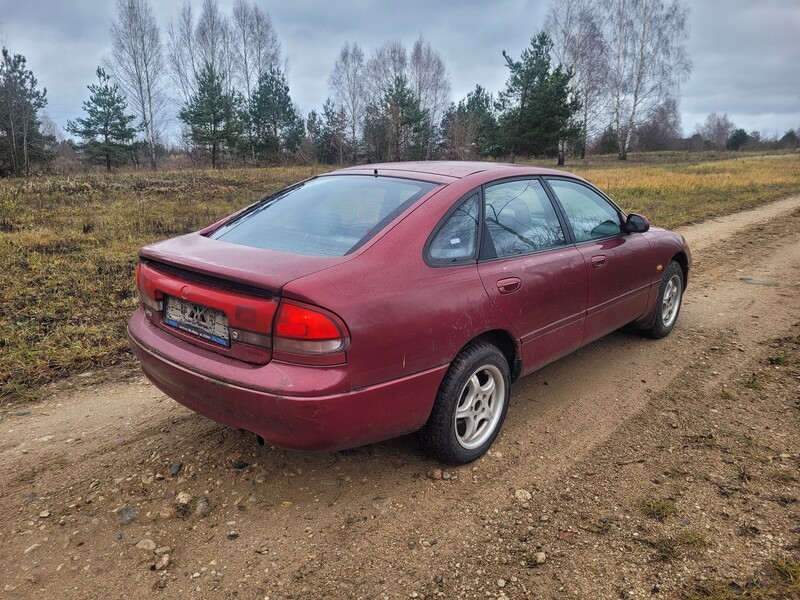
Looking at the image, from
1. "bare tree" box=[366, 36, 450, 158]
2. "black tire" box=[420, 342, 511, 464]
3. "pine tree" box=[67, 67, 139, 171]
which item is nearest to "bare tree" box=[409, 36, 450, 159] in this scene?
"bare tree" box=[366, 36, 450, 158]

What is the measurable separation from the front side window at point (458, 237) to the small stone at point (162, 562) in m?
1.70

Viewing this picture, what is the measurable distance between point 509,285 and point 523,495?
1065 millimetres

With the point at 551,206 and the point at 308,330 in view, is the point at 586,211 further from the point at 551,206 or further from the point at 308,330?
the point at 308,330

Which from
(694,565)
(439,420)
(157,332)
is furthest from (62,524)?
(694,565)

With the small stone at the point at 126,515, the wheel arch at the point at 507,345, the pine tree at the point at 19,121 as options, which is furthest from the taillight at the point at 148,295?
the pine tree at the point at 19,121

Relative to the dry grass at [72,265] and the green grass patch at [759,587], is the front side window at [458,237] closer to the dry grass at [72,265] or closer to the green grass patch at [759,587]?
the green grass patch at [759,587]

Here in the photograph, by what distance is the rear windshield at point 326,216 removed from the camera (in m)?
2.57

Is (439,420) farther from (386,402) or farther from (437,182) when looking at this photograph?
(437,182)

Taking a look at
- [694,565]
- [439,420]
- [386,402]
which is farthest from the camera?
[439,420]

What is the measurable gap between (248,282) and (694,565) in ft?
7.01

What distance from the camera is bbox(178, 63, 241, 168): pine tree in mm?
32438

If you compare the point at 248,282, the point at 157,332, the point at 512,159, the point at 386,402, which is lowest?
the point at 386,402

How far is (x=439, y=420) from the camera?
8.63 feet

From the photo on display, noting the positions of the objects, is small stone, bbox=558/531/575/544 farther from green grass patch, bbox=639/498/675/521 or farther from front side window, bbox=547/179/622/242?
front side window, bbox=547/179/622/242
